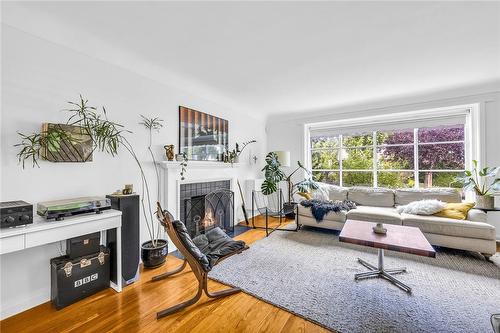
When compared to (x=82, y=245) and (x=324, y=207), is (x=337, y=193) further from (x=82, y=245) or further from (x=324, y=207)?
(x=82, y=245)

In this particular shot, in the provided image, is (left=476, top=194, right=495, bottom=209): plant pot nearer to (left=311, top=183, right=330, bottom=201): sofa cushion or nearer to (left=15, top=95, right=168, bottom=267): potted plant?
(left=311, top=183, right=330, bottom=201): sofa cushion

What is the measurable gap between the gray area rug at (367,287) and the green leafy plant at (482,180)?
99 cm

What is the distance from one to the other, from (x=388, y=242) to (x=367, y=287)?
51 centimetres

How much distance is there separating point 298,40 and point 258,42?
41 cm

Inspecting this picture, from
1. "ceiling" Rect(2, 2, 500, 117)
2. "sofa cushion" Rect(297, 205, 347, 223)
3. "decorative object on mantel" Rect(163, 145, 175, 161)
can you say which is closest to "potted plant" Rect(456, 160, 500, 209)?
"ceiling" Rect(2, 2, 500, 117)

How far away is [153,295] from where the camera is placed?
2092 mm

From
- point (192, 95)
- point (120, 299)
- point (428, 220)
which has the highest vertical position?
point (192, 95)

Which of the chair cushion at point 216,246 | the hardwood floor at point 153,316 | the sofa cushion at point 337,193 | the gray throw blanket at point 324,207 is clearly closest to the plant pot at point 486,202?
the gray throw blanket at point 324,207

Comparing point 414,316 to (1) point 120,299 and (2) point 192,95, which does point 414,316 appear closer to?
(1) point 120,299

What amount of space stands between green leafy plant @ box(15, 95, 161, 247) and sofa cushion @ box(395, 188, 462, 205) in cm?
409

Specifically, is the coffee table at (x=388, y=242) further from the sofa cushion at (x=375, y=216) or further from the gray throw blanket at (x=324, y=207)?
the gray throw blanket at (x=324, y=207)

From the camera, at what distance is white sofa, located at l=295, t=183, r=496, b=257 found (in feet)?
9.21

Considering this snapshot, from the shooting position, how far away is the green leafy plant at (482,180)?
3259mm

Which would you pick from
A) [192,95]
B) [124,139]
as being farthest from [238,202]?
[124,139]
